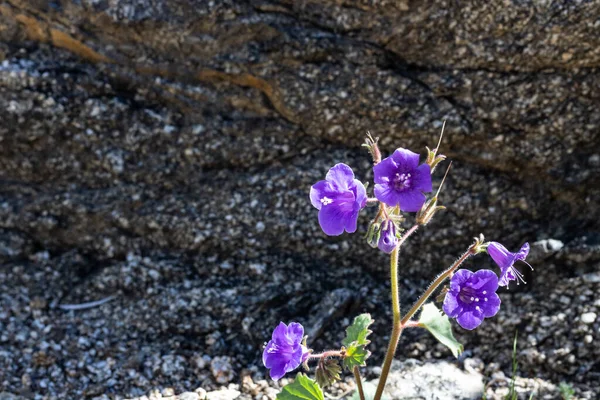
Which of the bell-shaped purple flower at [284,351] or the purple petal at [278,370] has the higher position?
the bell-shaped purple flower at [284,351]

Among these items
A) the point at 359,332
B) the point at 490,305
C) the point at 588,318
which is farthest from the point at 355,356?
the point at 588,318

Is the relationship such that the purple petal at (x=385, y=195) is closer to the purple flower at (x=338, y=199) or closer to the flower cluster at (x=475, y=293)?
the purple flower at (x=338, y=199)

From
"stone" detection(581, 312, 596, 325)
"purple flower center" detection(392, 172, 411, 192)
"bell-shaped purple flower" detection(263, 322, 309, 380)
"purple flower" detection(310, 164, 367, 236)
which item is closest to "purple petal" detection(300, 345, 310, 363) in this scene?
"bell-shaped purple flower" detection(263, 322, 309, 380)

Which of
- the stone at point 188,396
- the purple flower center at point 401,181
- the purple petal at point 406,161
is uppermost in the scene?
the purple petal at point 406,161

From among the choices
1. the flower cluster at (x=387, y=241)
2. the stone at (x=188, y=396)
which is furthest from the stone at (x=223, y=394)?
the flower cluster at (x=387, y=241)

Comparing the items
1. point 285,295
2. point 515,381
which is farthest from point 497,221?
point 285,295

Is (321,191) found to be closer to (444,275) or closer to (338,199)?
(338,199)
